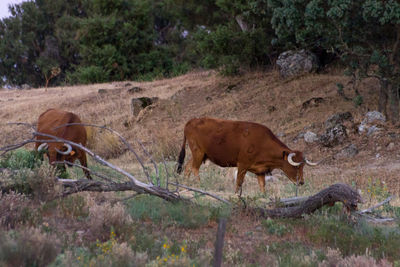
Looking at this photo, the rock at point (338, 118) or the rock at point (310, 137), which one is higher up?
the rock at point (338, 118)

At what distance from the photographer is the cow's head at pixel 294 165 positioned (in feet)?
33.2

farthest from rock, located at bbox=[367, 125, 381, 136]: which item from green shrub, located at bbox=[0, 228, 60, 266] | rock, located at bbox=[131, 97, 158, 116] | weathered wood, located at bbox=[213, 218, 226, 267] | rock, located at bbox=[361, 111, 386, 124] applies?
green shrub, located at bbox=[0, 228, 60, 266]

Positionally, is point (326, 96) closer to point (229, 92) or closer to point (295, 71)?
point (295, 71)

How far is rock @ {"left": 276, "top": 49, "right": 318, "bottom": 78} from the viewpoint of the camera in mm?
23188

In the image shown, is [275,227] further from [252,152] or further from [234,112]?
[234,112]

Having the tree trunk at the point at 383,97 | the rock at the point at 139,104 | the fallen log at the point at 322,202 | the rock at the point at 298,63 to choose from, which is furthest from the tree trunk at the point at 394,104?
the rock at the point at 139,104

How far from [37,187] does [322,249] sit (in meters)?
3.34

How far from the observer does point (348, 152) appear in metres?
16.1

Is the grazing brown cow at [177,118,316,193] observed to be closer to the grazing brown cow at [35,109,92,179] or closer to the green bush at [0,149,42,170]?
the grazing brown cow at [35,109,92,179]

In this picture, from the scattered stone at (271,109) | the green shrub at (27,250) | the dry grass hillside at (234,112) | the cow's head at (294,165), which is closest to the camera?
the green shrub at (27,250)

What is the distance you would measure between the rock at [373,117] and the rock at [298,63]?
20.5ft

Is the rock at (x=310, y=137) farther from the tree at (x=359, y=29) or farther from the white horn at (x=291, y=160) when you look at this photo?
the white horn at (x=291, y=160)

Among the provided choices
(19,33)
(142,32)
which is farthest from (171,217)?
(19,33)

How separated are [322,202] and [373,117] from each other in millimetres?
11269
